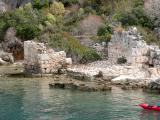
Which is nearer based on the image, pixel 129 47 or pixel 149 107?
pixel 149 107

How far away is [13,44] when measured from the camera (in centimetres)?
5819

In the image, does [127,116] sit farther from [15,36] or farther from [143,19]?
[15,36]

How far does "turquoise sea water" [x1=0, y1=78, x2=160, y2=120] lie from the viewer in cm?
3156

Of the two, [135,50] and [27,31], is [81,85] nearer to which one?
[135,50]

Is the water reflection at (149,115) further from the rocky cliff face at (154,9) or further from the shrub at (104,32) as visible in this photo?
the rocky cliff face at (154,9)

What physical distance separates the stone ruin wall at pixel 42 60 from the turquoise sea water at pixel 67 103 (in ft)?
17.3

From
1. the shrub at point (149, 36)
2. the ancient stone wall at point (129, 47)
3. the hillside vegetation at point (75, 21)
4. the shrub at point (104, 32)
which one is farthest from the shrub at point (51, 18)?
the ancient stone wall at point (129, 47)

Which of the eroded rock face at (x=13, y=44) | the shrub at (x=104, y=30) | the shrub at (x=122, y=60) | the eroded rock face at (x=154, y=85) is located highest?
the shrub at (x=104, y=30)

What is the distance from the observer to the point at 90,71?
45.5 metres

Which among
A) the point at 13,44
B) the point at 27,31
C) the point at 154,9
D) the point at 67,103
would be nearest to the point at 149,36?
the point at 154,9

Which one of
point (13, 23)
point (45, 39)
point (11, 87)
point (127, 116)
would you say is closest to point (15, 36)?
point (13, 23)

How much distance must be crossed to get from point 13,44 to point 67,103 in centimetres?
2427

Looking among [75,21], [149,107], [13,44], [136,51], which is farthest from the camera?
[75,21]

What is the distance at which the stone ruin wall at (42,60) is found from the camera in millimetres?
47344
